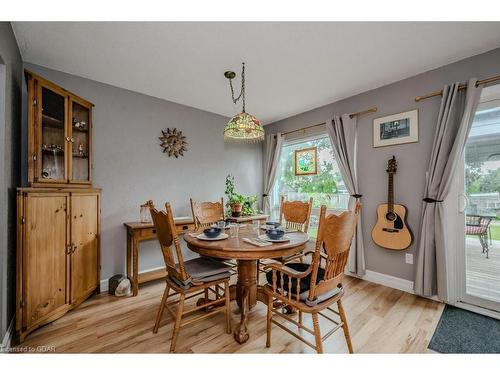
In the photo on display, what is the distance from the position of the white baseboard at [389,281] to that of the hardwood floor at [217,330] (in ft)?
0.58

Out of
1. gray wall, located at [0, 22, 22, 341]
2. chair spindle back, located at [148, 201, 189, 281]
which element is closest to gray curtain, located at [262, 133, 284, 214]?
chair spindle back, located at [148, 201, 189, 281]

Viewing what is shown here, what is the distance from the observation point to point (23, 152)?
2115 millimetres

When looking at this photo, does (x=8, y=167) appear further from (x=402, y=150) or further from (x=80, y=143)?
(x=402, y=150)

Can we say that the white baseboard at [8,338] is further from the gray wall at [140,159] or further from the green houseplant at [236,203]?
the green houseplant at [236,203]

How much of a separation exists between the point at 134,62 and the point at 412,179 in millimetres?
3346

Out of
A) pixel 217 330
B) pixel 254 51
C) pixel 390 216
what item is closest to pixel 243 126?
pixel 254 51

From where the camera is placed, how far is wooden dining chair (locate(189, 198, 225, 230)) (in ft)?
8.55

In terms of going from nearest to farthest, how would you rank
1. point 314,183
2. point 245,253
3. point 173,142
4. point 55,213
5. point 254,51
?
point 245,253 < point 55,213 < point 254,51 < point 173,142 < point 314,183

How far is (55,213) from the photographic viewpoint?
195 centimetres

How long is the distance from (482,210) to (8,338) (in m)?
4.28

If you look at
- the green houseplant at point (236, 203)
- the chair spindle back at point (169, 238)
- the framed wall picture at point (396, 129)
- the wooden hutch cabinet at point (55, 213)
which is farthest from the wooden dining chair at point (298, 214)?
the wooden hutch cabinet at point (55, 213)

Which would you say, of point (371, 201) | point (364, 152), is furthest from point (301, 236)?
point (364, 152)

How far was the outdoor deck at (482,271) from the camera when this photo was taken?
2.10 metres

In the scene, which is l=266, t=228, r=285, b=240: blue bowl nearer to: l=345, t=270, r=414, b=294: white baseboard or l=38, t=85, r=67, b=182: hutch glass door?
l=345, t=270, r=414, b=294: white baseboard
